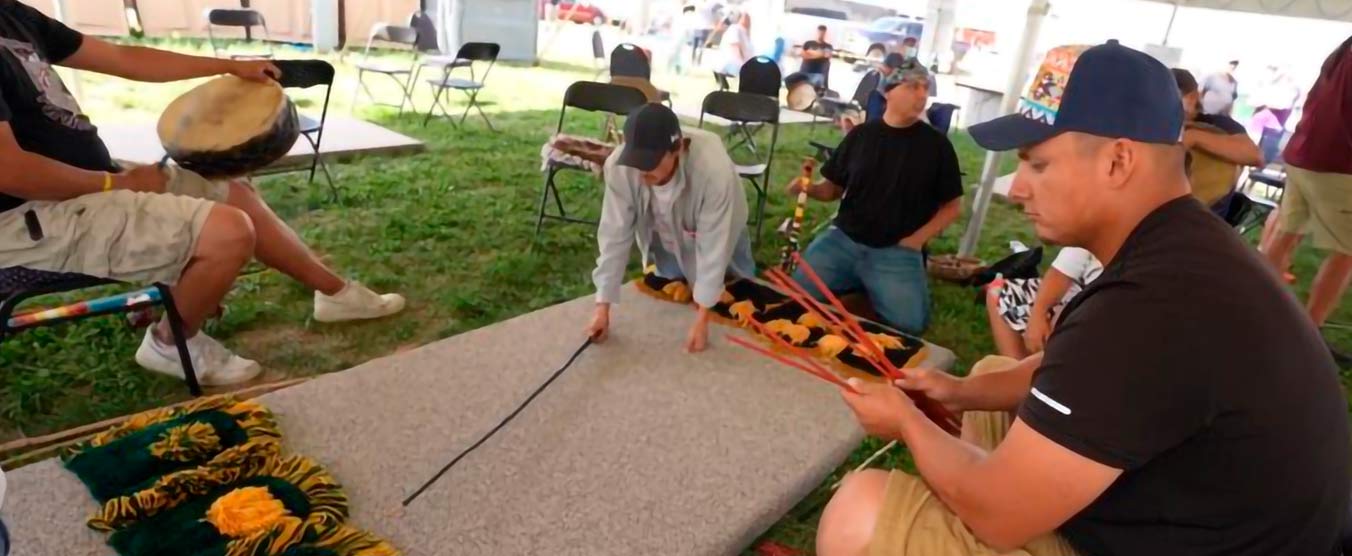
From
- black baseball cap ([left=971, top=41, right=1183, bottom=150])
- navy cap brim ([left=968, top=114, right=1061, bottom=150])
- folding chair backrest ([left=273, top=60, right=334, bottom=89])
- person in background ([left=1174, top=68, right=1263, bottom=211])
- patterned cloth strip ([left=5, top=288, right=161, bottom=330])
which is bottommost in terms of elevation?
patterned cloth strip ([left=5, top=288, right=161, bottom=330])

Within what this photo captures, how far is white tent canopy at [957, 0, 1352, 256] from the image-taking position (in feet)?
11.6

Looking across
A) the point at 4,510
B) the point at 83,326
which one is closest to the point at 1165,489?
the point at 4,510

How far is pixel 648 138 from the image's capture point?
7.29 feet

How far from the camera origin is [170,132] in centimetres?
242

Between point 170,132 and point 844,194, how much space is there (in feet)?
7.75

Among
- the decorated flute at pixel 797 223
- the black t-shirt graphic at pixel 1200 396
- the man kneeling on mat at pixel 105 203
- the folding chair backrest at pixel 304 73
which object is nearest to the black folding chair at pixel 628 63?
the decorated flute at pixel 797 223

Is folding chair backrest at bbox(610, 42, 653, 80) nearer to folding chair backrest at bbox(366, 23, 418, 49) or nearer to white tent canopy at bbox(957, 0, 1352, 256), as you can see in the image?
white tent canopy at bbox(957, 0, 1352, 256)

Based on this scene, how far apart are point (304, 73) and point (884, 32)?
34.8ft

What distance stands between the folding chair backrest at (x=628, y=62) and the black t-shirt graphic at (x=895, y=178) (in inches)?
101

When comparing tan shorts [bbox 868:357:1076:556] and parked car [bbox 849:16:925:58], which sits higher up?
parked car [bbox 849:16:925:58]

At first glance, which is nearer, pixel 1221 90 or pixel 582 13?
pixel 1221 90

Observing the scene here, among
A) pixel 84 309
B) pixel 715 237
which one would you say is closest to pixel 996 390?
pixel 715 237

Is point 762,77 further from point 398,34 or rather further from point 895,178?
point 398,34

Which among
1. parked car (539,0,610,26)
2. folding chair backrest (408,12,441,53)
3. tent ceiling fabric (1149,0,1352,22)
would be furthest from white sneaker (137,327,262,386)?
parked car (539,0,610,26)
